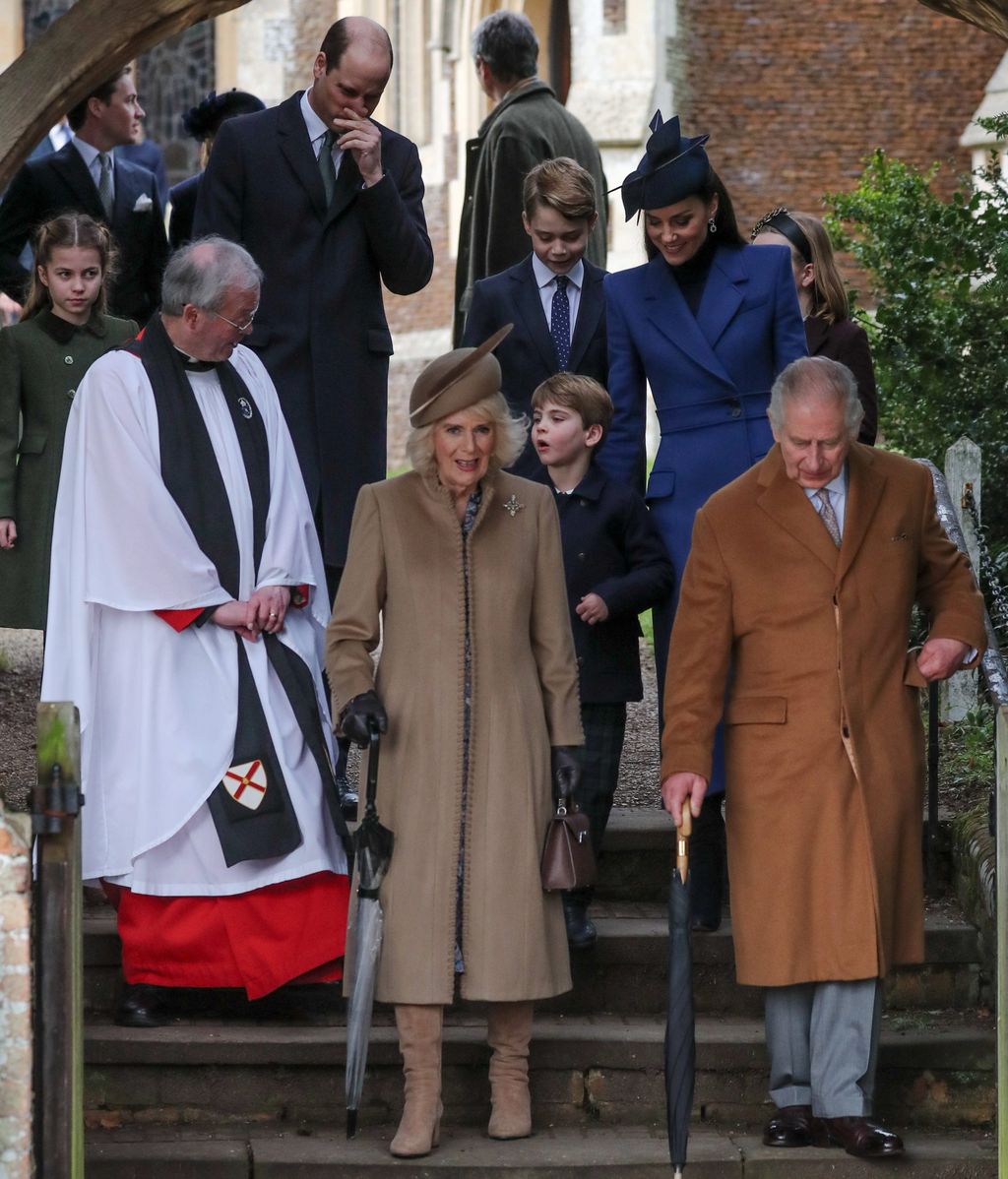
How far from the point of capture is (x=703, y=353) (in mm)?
5723

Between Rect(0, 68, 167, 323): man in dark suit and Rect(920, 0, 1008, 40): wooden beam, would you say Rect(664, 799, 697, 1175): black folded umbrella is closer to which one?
Rect(920, 0, 1008, 40): wooden beam

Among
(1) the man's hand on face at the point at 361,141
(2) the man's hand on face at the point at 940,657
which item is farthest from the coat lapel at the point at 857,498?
(1) the man's hand on face at the point at 361,141

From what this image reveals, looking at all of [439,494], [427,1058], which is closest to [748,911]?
[427,1058]

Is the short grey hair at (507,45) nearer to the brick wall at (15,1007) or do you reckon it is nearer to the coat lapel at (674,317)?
the coat lapel at (674,317)

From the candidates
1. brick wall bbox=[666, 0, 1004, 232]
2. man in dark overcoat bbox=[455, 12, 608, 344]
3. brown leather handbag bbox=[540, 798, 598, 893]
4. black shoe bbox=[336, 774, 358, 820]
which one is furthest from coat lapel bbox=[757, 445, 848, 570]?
brick wall bbox=[666, 0, 1004, 232]

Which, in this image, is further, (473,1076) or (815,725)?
(473,1076)

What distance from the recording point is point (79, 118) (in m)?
7.27

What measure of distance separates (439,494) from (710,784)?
115 centimetres

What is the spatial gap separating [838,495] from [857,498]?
0.07m

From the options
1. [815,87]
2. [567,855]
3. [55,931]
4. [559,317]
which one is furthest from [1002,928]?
[815,87]

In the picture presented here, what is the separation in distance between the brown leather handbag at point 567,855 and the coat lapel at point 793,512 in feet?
2.83

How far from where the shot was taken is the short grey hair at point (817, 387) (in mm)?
4934

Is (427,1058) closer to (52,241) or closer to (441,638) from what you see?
(441,638)

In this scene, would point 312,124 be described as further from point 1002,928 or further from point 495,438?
point 1002,928
